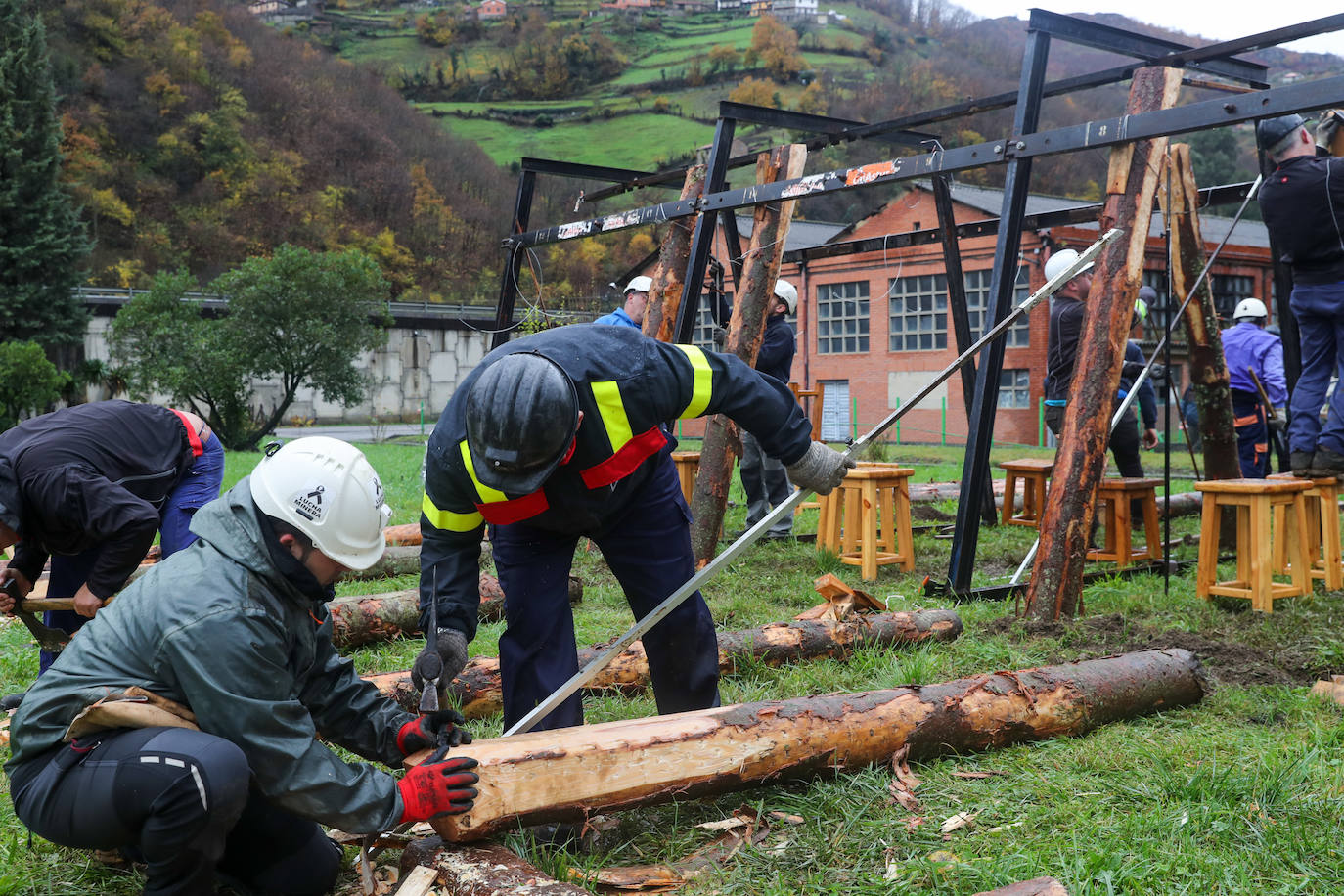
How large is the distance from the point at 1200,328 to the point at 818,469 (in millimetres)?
4236

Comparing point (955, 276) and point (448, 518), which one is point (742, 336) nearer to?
point (955, 276)

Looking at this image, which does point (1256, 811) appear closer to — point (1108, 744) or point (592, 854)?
point (1108, 744)

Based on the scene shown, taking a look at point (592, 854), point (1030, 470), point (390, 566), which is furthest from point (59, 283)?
point (592, 854)

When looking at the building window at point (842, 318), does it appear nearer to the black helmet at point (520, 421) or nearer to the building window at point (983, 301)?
the building window at point (983, 301)

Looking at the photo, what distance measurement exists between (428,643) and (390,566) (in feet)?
13.5

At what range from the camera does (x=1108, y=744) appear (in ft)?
11.1

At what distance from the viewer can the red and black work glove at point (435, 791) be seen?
2443mm

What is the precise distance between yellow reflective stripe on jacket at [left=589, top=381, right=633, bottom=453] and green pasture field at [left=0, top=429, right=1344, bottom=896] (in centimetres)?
97

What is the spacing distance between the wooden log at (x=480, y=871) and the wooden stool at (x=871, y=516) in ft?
13.5

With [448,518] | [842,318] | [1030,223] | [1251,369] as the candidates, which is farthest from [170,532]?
[842,318]

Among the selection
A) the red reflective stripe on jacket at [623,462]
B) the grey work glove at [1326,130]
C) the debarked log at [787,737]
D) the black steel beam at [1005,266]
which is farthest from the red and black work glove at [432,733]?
the grey work glove at [1326,130]

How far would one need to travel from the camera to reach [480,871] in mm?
2434

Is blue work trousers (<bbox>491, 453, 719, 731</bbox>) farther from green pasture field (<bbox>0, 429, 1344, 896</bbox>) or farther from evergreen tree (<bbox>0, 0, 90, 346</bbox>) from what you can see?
evergreen tree (<bbox>0, 0, 90, 346</bbox>)

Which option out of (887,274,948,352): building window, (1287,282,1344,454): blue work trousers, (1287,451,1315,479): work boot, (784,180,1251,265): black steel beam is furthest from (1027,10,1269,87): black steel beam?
(887,274,948,352): building window
